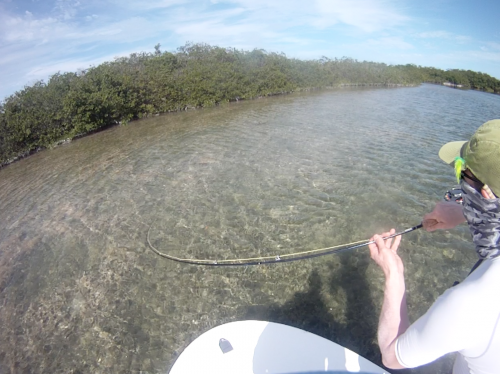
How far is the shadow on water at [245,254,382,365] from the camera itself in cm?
422

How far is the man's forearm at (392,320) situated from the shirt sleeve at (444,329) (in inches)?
7.8

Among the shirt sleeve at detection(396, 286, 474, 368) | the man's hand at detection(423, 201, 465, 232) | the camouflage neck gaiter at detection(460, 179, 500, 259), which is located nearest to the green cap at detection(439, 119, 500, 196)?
the camouflage neck gaiter at detection(460, 179, 500, 259)

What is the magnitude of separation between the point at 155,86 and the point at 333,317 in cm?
2654

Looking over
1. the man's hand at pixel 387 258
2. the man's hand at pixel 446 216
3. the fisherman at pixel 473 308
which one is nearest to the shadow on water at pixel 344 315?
the man's hand at pixel 446 216

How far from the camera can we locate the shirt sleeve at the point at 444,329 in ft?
4.56

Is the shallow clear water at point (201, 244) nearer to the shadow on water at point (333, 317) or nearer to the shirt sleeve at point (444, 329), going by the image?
the shadow on water at point (333, 317)

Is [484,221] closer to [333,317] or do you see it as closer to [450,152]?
[450,152]

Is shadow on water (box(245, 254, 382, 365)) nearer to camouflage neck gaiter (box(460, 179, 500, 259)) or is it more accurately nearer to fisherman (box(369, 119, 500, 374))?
fisherman (box(369, 119, 500, 374))

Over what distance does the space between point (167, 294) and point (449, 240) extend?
589cm

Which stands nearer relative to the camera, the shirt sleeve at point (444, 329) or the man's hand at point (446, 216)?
the shirt sleeve at point (444, 329)

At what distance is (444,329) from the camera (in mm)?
1423

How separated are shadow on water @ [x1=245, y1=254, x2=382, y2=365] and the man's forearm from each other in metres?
2.66

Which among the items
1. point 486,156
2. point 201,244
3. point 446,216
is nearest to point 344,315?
point 446,216

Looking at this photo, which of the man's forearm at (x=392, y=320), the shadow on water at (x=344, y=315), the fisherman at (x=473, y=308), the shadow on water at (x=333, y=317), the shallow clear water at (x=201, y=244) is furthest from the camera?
the shallow clear water at (x=201, y=244)
